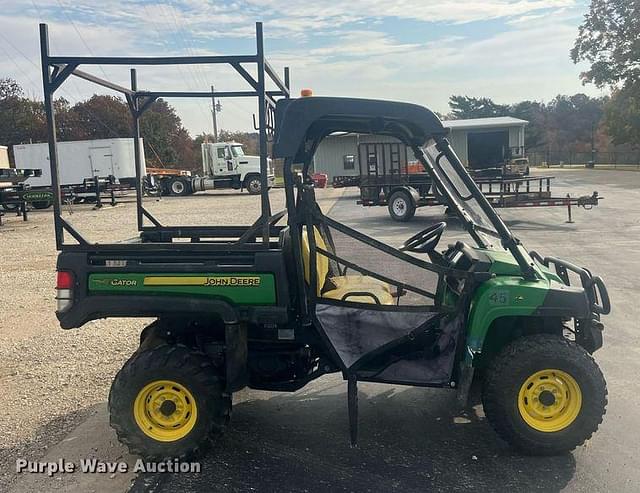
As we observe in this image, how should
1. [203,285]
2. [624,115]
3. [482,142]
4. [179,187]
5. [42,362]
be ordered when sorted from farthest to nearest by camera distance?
[624,115]
[482,142]
[179,187]
[42,362]
[203,285]

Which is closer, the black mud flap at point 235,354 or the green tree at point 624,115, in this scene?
the black mud flap at point 235,354

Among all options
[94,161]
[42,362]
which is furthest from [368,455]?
[94,161]

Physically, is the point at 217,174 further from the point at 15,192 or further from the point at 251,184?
the point at 15,192

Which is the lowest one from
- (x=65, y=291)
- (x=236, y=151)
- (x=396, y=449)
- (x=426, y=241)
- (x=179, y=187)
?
(x=396, y=449)

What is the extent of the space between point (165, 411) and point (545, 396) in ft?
7.38

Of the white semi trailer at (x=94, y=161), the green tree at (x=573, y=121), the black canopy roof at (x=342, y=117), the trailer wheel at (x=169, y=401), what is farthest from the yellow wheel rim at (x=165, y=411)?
the green tree at (x=573, y=121)

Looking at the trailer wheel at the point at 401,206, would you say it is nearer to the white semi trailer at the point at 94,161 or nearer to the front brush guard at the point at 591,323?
the front brush guard at the point at 591,323

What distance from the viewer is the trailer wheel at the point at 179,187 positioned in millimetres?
29469

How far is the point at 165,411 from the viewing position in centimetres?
346

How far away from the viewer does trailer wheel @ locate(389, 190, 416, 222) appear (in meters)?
15.4

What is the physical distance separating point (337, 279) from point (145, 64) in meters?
1.73

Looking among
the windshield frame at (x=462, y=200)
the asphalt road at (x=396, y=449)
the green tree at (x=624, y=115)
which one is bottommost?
the asphalt road at (x=396, y=449)

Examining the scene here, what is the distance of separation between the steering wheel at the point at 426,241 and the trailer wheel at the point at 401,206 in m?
11.2

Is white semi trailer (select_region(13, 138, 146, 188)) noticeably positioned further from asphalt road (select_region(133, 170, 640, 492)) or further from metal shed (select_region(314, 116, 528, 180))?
asphalt road (select_region(133, 170, 640, 492))
